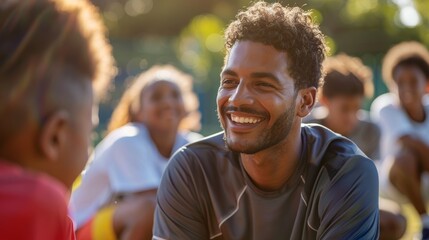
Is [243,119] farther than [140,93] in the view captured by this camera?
No

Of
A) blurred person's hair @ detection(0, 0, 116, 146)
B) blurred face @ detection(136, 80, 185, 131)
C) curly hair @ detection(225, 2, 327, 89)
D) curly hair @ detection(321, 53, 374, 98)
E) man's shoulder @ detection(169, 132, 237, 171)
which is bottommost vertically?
blurred face @ detection(136, 80, 185, 131)

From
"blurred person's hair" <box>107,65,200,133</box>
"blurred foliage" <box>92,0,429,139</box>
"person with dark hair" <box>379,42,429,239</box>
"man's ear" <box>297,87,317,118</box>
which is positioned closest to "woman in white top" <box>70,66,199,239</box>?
"blurred person's hair" <box>107,65,200,133</box>

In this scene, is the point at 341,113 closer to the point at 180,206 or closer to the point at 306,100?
the point at 306,100

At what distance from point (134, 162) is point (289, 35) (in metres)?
2.08

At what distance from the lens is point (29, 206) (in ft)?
5.65

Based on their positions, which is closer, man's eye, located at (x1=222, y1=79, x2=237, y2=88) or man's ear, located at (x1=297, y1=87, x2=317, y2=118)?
man's eye, located at (x1=222, y1=79, x2=237, y2=88)

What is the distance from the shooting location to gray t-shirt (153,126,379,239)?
3.38 meters

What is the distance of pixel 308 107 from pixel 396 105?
392 cm

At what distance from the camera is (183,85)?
20.3 ft

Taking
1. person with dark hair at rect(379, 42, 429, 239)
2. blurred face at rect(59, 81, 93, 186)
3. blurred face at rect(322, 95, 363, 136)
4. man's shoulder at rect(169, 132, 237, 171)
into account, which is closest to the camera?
blurred face at rect(59, 81, 93, 186)

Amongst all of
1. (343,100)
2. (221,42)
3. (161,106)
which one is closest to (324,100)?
(343,100)

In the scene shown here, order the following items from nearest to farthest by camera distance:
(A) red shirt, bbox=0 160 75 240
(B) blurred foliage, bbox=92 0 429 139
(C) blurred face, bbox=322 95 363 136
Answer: (A) red shirt, bbox=0 160 75 240 → (C) blurred face, bbox=322 95 363 136 → (B) blurred foliage, bbox=92 0 429 139

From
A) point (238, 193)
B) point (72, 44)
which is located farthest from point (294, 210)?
point (72, 44)

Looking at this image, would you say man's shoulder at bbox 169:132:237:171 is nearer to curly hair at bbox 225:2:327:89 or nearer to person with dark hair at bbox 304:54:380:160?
curly hair at bbox 225:2:327:89
